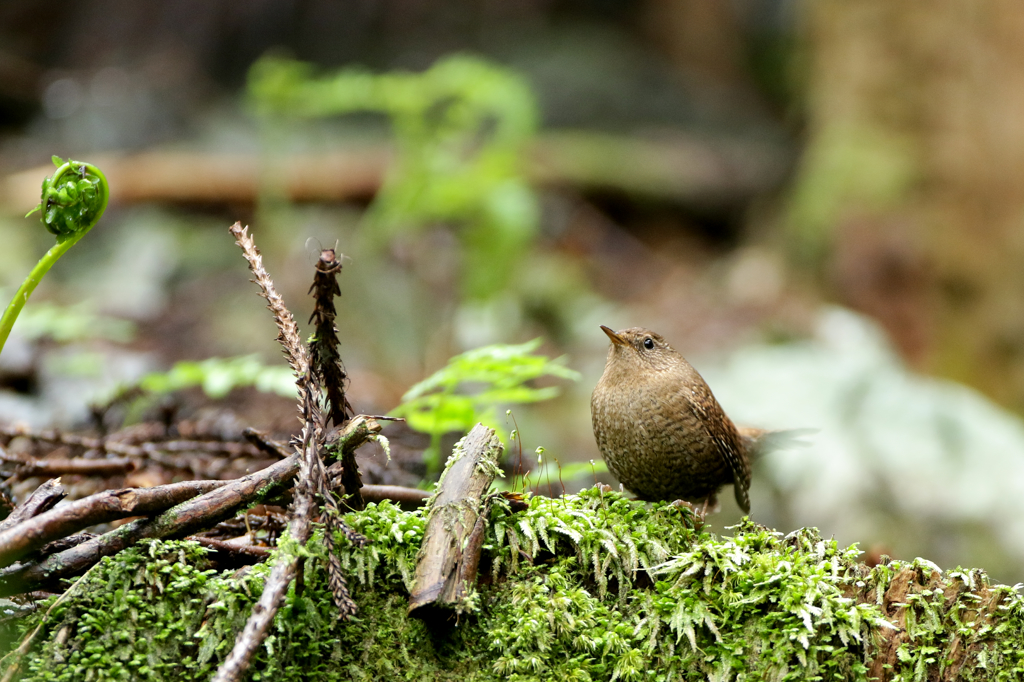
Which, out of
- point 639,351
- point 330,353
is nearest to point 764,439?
point 639,351

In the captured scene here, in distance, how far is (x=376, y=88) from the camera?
6730 mm

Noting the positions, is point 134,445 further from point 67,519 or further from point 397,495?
point 67,519

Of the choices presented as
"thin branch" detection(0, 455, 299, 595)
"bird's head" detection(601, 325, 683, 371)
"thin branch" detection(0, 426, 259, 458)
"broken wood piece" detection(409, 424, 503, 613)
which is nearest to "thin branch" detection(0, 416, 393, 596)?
"thin branch" detection(0, 455, 299, 595)

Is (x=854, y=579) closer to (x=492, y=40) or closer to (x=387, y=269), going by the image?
(x=387, y=269)

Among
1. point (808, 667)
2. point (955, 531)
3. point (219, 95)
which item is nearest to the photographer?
point (808, 667)

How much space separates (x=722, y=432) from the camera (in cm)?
314

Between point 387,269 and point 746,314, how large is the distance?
13.5 ft

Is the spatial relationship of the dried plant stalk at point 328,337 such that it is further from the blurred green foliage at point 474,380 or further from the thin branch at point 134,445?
the thin branch at point 134,445

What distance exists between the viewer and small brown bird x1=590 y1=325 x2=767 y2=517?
2.88m

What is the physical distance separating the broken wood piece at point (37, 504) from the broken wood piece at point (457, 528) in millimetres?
836

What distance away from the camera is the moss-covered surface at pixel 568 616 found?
1.83 m

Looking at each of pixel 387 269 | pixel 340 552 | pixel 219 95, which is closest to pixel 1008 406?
pixel 387 269

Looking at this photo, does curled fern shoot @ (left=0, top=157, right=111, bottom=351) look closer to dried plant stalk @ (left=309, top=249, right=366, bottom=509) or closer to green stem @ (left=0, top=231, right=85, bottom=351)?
green stem @ (left=0, top=231, right=85, bottom=351)

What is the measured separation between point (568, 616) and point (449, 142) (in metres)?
5.75
